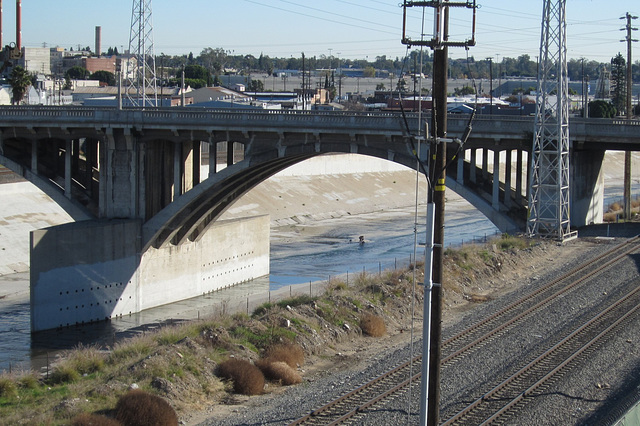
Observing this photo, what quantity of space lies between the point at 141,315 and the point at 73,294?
394cm

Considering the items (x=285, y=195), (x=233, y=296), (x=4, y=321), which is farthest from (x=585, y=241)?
(x=285, y=195)

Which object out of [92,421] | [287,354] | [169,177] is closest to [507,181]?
[169,177]

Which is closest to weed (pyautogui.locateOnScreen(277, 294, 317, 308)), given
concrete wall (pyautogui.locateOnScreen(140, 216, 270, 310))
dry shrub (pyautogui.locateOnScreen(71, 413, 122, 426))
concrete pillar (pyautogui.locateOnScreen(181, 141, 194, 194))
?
dry shrub (pyautogui.locateOnScreen(71, 413, 122, 426))

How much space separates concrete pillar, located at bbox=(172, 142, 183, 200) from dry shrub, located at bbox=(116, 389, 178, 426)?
80.4 ft

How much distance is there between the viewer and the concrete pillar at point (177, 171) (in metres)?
42.3

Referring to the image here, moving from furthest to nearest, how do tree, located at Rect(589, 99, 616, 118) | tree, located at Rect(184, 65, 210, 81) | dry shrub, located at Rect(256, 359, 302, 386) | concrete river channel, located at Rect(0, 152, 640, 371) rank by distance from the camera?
tree, located at Rect(184, 65, 210, 81), tree, located at Rect(589, 99, 616, 118), concrete river channel, located at Rect(0, 152, 640, 371), dry shrub, located at Rect(256, 359, 302, 386)

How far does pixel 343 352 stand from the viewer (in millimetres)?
25109

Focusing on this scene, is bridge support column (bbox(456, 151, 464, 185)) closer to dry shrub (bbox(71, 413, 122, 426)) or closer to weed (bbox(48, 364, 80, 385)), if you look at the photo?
weed (bbox(48, 364, 80, 385))

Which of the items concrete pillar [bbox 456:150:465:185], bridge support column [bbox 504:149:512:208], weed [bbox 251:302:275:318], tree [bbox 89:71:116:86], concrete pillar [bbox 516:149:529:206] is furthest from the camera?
tree [bbox 89:71:116:86]

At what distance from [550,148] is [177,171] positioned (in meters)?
17.4

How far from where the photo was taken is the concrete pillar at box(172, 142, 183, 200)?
42.3 meters

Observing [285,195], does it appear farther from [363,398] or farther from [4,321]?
[363,398]

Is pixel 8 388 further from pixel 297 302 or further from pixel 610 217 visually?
pixel 610 217

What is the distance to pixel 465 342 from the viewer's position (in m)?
24.4
